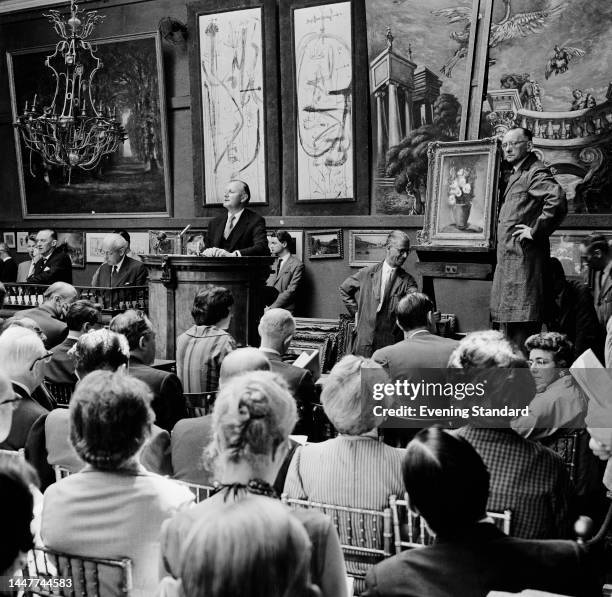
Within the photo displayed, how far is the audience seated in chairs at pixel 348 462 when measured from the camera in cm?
260

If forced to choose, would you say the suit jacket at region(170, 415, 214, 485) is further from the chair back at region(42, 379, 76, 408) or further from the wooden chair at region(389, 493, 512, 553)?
the chair back at region(42, 379, 76, 408)

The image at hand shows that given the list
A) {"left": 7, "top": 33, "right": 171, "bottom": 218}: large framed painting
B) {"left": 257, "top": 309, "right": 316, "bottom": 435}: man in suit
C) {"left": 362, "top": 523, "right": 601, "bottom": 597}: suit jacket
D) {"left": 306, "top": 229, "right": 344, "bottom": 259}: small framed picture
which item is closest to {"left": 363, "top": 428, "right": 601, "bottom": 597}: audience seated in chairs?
{"left": 362, "top": 523, "right": 601, "bottom": 597}: suit jacket

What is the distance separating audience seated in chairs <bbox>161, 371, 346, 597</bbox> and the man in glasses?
426 centimetres

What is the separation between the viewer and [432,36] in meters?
8.30

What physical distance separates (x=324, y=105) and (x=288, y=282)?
2038 millimetres

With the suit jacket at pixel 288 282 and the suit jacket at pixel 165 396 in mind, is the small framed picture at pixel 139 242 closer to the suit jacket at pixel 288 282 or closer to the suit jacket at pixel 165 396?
the suit jacket at pixel 288 282

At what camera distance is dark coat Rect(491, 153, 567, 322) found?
6.03 metres

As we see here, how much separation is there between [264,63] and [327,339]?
334cm

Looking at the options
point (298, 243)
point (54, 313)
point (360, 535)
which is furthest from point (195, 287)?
point (360, 535)

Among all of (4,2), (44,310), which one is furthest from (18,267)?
(44,310)

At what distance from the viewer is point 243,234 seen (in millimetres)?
7402

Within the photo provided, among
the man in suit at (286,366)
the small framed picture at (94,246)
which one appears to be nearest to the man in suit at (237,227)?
the man in suit at (286,366)

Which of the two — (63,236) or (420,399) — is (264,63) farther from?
(420,399)

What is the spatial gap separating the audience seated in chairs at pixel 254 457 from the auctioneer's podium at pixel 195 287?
4.06 metres
